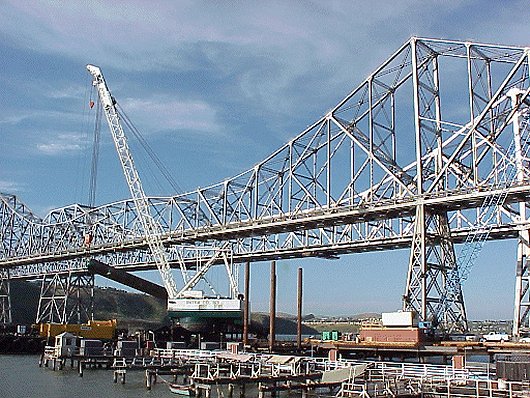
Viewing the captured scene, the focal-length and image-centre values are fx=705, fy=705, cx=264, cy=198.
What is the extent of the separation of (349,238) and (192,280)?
2594 cm

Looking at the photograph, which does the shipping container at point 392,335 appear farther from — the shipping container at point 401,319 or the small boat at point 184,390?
the small boat at point 184,390

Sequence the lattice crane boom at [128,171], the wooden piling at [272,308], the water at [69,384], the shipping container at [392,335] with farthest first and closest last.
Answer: the lattice crane boom at [128,171]
the wooden piling at [272,308]
the shipping container at [392,335]
the water at [69,384]

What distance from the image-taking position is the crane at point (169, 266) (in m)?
92.6

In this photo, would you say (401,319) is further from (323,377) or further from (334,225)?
(334,225)

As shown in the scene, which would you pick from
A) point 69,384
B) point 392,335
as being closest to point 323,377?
point 392,335

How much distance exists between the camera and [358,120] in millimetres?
84562

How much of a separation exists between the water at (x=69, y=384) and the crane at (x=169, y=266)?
2625cm

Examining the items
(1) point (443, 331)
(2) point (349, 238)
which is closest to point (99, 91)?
(2) point (349, 238)

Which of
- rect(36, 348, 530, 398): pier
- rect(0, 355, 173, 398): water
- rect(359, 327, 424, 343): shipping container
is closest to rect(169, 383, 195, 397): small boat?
rect(36, 348, 530, 398): pier

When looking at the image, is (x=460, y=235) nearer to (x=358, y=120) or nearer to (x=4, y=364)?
(x=358, y=120)

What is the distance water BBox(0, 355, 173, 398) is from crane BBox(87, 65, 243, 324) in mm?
26252

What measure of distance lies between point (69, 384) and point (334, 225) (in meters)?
40.4

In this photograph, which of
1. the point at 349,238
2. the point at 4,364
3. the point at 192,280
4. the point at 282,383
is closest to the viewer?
the point at 282,383

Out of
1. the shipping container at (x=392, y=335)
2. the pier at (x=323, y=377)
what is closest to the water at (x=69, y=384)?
the pier at (x=323, y=377)
